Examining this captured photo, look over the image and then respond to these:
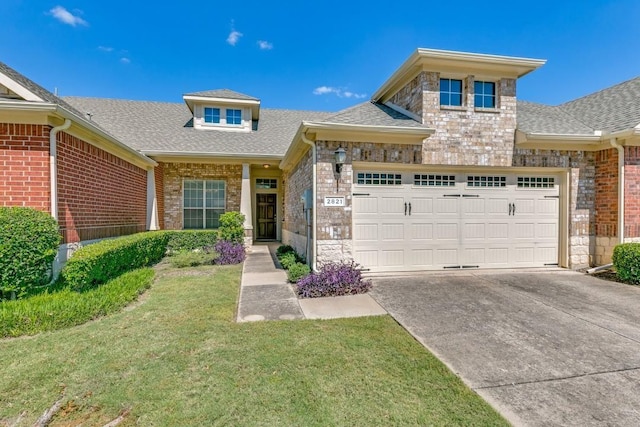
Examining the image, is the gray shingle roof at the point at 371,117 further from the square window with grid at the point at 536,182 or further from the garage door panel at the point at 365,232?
the square window with grid at the point at 536,182

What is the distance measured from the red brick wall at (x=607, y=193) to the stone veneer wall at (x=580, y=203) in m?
0.10

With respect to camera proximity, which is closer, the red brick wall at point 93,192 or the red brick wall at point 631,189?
the red brick wall at point 93,192

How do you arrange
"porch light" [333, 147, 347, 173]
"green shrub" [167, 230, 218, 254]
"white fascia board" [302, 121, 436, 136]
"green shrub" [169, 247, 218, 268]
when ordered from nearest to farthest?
"white fascia board" [302, 121, 436, 136] → "porch light" [333, 147, 347, 173] → "green shrub" [169, 247, 218, 268] → "green shrub" [167, 230, 218, 254]

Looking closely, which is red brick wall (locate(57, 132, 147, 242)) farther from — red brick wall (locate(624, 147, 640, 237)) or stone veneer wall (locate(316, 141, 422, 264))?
red brick wall (locate(624, 147, 640, 237))

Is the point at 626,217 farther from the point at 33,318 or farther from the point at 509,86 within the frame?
the point at 33,318

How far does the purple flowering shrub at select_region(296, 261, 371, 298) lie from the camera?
19.0 feet

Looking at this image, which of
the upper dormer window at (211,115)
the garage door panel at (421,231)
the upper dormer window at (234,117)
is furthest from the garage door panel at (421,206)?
the upper dormer window at (211,115)

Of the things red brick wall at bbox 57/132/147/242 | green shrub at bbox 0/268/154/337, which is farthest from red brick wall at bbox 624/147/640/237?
red brick wall at bbox 57/132/147/242

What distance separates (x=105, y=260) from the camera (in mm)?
5949

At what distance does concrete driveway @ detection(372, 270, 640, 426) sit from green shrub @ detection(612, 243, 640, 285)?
0.48m

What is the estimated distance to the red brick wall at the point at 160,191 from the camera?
11562 millimetres

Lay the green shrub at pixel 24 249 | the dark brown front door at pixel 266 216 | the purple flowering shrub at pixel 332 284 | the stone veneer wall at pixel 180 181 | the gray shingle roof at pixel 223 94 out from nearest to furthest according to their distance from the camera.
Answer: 1. the green shrub at pixel 24 249
2. the purple flowering shrub at pixel 332 284
3. the stone veneer wall at pixel 180 181
4. the gray shingle roof at pixel 223 94
5. the dark brown front door at pixel 266 216

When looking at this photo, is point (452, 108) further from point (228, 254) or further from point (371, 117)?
point (228, 254)

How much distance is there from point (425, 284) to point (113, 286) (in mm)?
6247
